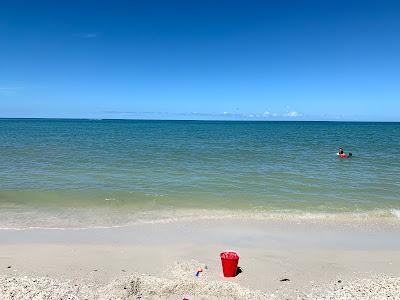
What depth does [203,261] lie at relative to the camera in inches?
331

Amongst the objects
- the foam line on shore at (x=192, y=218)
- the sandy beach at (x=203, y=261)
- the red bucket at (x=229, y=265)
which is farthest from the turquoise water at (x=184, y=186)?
the red bucket at (x=229, y=265)

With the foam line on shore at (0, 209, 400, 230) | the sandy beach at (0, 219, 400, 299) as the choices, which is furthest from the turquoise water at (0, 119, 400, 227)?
the sandy beach at (0, 219, 400, 299)

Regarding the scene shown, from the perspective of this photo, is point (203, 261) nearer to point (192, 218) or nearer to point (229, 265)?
point (229, 265)

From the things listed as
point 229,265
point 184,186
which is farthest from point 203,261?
point 184,186

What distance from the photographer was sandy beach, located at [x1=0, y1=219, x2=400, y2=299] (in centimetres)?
692

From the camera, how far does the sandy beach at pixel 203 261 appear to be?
6.92 metres

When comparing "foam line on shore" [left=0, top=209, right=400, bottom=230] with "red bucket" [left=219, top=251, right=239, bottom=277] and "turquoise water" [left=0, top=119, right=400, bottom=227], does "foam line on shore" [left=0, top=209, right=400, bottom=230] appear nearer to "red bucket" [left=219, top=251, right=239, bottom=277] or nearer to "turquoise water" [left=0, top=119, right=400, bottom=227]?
"turquoise water" [left=0, top=119, right=400, bottom=227]

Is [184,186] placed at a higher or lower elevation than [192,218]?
higher

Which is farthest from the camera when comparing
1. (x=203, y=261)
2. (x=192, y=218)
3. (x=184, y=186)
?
(x=184, y=186)

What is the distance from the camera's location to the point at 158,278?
24.2 feet

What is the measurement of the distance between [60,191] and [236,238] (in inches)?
351

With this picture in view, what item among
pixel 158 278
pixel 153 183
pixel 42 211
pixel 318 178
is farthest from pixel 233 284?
pixel 318 178

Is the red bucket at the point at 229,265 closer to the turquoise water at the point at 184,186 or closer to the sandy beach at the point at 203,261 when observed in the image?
the sandy beach at the point at 203,261

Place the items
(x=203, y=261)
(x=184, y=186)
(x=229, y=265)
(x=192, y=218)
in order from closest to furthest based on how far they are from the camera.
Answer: (x=229, y=265), (x=203, y=261), (x=192, y=218), (x=184, y=186)
